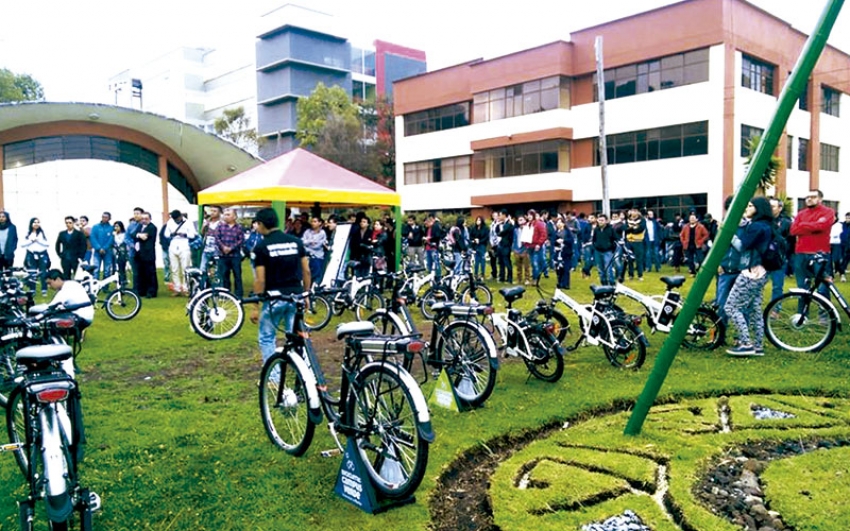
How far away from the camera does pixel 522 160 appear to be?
3594 centimetres

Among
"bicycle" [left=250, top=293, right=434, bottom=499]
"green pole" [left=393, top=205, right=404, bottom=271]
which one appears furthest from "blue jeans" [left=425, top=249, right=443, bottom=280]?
"bicycle" [left=250, top=293, right=434, bottom=499]

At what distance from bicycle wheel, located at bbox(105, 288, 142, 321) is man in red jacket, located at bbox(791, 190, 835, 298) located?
1050 centimetres

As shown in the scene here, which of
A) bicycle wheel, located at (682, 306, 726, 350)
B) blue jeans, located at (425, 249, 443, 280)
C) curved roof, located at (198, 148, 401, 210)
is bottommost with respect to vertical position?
bicycle wheel, located at (682, 306, 726, 350)

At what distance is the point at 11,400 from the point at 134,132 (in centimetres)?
2260

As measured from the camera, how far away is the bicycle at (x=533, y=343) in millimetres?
6836

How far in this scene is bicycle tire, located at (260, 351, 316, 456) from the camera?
483cm

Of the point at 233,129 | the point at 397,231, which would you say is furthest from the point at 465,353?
the point at 233,129

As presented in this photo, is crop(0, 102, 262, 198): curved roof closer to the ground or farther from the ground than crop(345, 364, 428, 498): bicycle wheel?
farther from the ground

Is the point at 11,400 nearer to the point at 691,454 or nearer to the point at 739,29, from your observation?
the point at 691,454

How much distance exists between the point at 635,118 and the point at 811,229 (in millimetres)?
23800

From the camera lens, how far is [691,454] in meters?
4.86

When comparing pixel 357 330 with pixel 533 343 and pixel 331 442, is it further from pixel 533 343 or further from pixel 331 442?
pixel 533 343

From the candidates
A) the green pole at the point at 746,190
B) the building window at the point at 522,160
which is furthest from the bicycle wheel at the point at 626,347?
the building window at the point at 522,160

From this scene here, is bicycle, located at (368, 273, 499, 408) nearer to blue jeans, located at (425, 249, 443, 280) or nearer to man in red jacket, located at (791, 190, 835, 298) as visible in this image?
man in red jacket, located at (791, 190, 835, 298)
